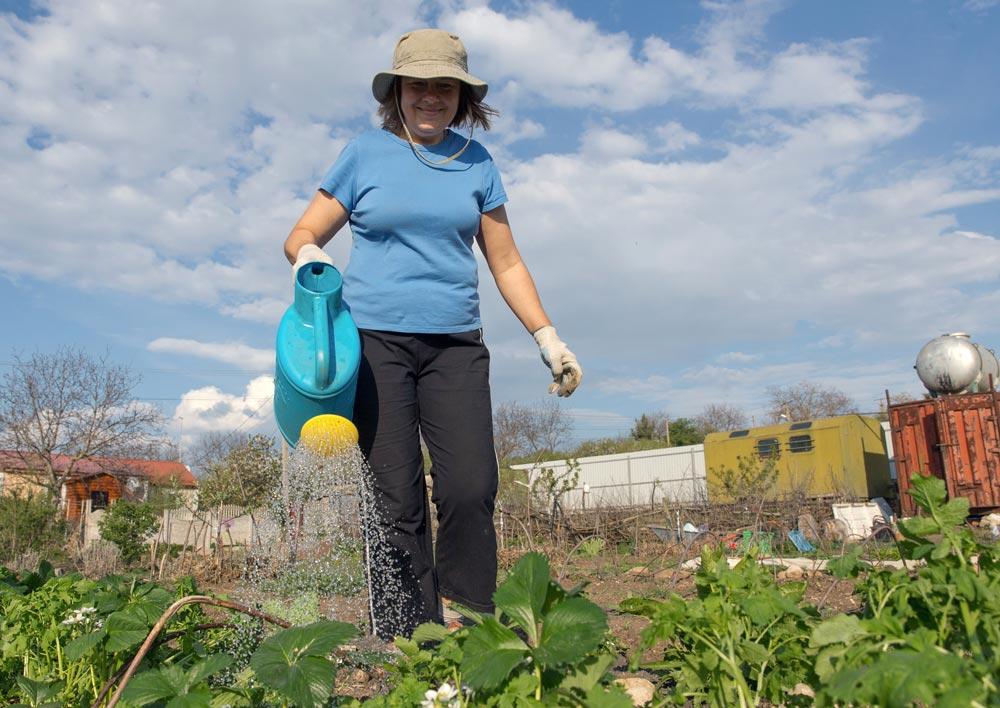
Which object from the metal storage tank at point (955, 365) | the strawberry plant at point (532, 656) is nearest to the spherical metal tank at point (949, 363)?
the metal storage tank at point (955, 365)

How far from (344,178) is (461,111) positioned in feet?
1.53

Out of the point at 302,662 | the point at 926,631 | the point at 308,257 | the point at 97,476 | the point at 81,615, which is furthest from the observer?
the point at 97,476

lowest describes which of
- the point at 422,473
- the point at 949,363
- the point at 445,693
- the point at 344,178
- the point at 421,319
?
the point at 445,693

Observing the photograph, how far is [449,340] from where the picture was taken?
2.36 metres

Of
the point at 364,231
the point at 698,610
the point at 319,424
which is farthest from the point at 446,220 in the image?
the point at 698,610

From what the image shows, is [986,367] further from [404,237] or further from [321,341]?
[321,341]

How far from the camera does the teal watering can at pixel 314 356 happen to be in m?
1.96

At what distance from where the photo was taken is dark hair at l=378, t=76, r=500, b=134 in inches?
97.7

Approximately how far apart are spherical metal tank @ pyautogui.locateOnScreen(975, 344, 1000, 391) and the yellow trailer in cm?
234

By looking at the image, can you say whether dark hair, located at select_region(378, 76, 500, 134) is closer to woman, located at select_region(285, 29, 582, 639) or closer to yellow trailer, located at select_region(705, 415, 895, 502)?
woman, located at select_region(285, 29, 582, 639)

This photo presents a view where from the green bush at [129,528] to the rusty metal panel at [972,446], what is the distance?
9521 millimetres

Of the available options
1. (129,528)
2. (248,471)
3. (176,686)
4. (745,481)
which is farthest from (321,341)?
(248,471)

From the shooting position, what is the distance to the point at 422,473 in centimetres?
220

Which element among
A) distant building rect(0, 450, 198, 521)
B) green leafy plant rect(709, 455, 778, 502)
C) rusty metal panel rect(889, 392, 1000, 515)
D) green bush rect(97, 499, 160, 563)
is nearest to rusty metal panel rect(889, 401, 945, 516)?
rusty metal panel rect(889, 392, 1000, 515)
